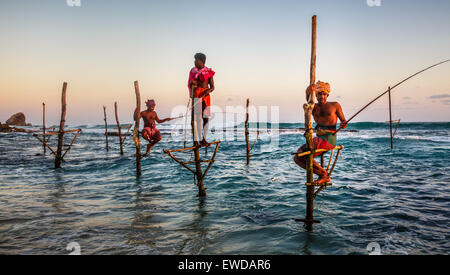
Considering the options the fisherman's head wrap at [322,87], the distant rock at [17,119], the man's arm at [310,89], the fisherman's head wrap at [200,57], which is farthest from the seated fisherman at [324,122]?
the distant rock at [17,119]

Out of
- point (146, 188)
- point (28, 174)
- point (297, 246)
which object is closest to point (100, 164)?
point (28, 174)

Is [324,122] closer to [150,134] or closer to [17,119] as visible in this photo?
[150,134]

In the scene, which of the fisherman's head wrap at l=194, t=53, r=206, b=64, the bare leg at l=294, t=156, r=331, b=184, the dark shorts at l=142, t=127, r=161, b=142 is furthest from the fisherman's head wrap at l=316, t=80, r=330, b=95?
the dark shorts at l=142, t=127, r=161, b=142

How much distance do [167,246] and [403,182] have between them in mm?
10654

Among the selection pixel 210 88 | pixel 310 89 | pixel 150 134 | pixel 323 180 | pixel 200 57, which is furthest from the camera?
pixel 150 134

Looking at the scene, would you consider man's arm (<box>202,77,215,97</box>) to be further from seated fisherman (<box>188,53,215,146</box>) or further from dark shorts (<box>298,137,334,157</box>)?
dark shorts (<box>298,137,334,157</box>)

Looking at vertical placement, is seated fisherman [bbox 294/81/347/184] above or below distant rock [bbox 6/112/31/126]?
below

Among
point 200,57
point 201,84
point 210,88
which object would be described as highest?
point 200,57

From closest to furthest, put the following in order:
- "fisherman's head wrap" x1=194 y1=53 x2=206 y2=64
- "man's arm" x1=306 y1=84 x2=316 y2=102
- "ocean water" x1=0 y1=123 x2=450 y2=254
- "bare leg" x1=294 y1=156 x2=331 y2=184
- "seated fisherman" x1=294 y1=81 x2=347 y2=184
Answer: "man's arm" x1=306 y1=84 x2=316 y2=102 → "ocean water" x1=0 y1=123 x2=450 y2=254 → "bare leg" x1=294 y1=156 x2=331 y2=184 → "seated fisherman" x1=294 y1=81 x2=347 y2=184 → "fisherman's head wrap" x1=194 y1=53 x2=206 y2=64

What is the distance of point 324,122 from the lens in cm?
556

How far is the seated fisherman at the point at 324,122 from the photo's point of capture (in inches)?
213

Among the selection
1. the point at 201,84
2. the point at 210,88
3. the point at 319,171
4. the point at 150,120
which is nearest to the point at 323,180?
the point at 319,171

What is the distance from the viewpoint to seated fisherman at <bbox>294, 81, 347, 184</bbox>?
541 cm
